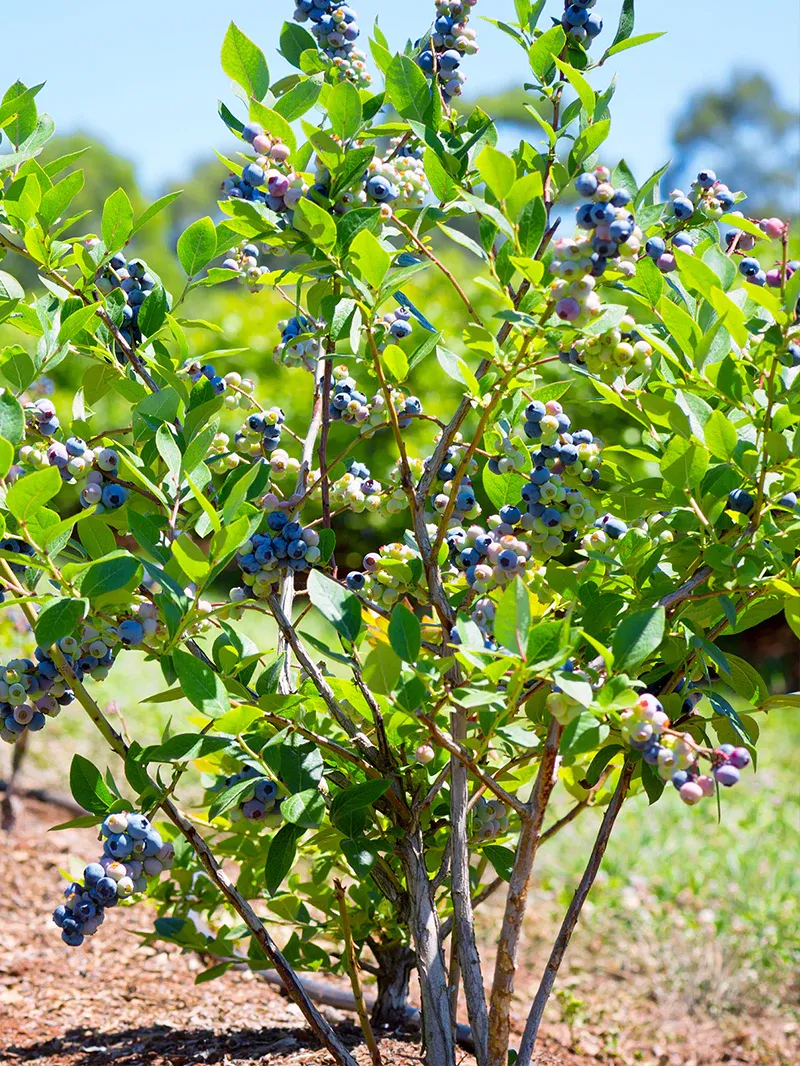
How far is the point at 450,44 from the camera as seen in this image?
1.36 metres

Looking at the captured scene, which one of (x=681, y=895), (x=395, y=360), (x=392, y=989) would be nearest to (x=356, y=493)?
(x=395, y=360)

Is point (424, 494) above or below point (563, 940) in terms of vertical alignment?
above

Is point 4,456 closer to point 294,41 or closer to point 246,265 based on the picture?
point 246,265

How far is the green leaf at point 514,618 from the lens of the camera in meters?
0.97

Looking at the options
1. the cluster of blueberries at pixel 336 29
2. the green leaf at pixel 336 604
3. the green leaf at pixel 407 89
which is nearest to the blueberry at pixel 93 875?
the green leaf at pixel 336 604

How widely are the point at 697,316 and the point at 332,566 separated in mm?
557

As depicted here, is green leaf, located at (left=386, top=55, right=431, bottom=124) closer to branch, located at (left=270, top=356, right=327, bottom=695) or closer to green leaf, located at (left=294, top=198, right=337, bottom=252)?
green leaf, located at (left=294, top=198, right=337, bottom=252)

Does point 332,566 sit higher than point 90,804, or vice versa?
point 332,566

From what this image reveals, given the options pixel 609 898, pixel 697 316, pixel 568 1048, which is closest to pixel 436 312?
pixel 609 898

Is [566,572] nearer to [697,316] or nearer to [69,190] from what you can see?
[697,316]

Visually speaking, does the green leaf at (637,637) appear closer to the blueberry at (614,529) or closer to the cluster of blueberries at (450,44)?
the blueberry at (614,529)

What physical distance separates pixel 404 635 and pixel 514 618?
119mm

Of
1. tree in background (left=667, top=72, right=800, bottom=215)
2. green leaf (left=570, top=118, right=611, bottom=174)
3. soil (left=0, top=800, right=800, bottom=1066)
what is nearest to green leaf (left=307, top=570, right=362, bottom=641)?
green leaf (left=570, top=118, right=611, bottom=174)

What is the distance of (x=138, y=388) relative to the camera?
4.35 ft
